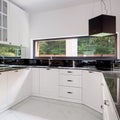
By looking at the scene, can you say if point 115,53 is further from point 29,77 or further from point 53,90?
point 29,77

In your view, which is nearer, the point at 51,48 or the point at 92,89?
the point at 92,89

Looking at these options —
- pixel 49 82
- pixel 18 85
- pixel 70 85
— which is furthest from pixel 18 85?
pixel 70 85

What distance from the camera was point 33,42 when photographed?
388 centimetres

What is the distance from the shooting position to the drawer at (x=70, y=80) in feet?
9.04

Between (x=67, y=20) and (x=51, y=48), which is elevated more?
(x=67, y=20)

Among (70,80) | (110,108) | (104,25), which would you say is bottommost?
(70,80)

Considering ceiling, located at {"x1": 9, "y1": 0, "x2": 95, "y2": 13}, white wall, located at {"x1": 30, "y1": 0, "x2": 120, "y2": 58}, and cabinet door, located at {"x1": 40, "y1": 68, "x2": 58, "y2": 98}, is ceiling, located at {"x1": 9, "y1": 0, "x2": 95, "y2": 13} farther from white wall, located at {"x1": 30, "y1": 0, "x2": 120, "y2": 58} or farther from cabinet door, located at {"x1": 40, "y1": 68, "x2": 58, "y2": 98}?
cabinet door, located at {"x1": 40, "y1": 68, "x2": 58, "y2": 98}

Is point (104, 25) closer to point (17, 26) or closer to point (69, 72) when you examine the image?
point (69, 72)

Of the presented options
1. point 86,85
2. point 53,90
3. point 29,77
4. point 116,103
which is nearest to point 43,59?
point 29,77

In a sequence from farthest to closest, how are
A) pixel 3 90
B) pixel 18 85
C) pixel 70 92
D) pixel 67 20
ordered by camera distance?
pixel 67 20 → pixel 70 92 → pixel 18 85 → pixel 3 90

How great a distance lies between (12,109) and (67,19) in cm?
253

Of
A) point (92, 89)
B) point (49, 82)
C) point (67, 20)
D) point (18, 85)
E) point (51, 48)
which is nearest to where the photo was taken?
point (92, 89)

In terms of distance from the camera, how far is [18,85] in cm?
273

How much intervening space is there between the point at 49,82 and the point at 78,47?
124 cm
